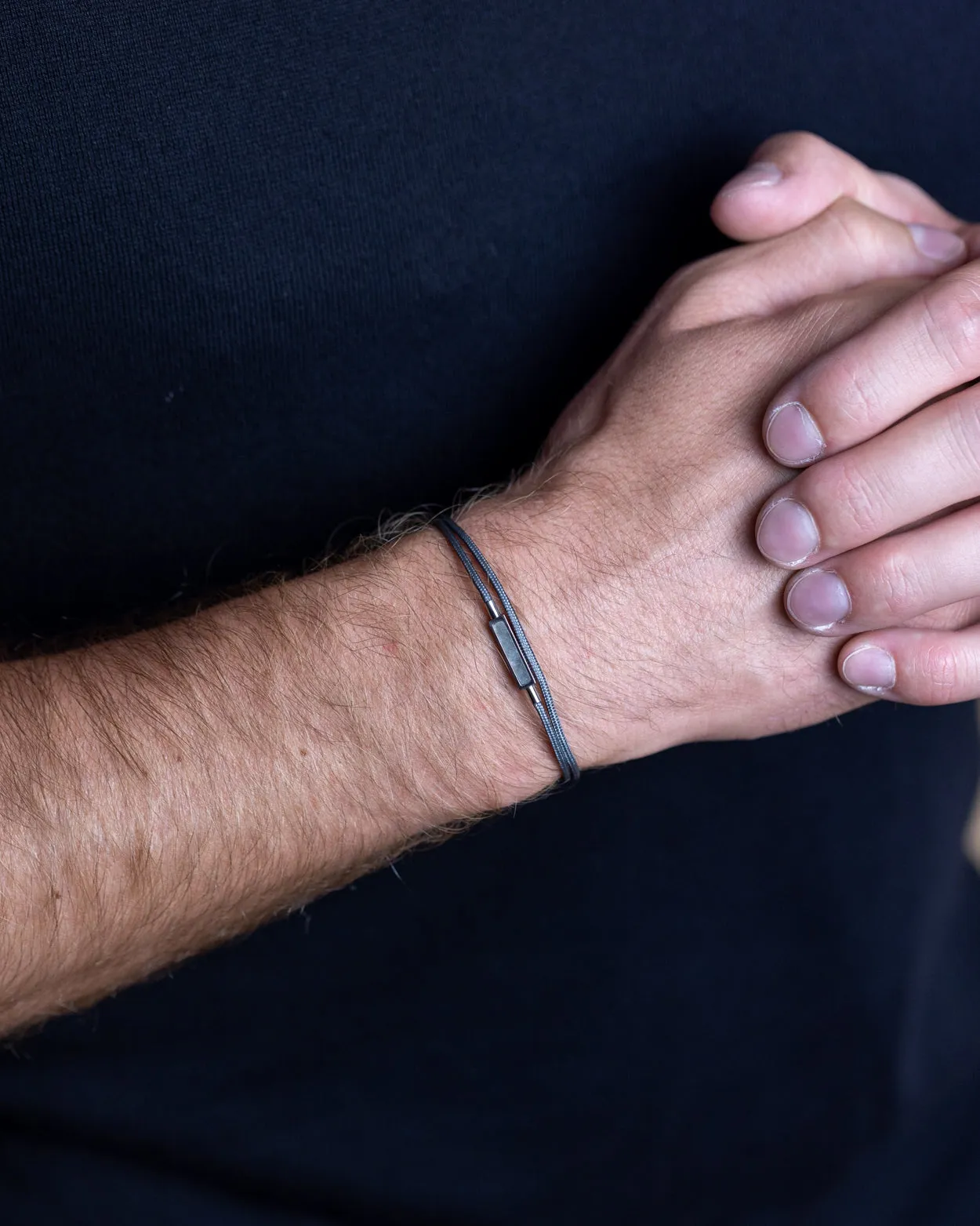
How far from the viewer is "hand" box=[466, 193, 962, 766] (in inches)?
34.1

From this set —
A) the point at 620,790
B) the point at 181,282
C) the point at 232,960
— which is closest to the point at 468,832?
the point at 620,790

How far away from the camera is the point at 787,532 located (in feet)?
2.70

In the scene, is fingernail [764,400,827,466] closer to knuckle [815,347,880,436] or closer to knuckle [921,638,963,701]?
knuckle [815,347,880,436]

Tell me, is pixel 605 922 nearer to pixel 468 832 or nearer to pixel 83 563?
pixel 468 832

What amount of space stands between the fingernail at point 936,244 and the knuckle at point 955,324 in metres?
0.21

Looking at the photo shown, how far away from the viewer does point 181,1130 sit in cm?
118

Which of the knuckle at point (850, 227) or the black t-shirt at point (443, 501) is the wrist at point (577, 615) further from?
the knuckle at point (850, 227)

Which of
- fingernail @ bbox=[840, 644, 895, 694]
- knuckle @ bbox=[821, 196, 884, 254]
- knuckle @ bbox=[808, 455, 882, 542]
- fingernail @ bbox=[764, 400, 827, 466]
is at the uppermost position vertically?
knuckle @ bbox=[821, 196, 884, 254]

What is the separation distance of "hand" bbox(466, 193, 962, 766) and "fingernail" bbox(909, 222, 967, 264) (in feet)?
0.31

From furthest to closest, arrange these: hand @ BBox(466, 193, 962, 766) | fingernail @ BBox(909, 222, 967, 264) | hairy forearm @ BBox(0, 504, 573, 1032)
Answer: fingernail @ BBox(909, 222, 967, 264)
hand @ BBox(466, 193, 962, 766)
hairy forearm @ BBox(0, 504, 573, 1032)

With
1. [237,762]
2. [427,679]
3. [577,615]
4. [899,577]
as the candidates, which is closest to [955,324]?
[899,577]

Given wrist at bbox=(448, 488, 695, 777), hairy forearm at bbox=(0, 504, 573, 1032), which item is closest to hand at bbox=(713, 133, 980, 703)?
wrist at bbox=(448, 488, 695, 777)

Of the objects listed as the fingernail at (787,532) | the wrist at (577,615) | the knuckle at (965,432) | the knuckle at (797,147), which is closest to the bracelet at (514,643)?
the wrist at (577,615)

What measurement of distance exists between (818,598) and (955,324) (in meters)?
0.23
